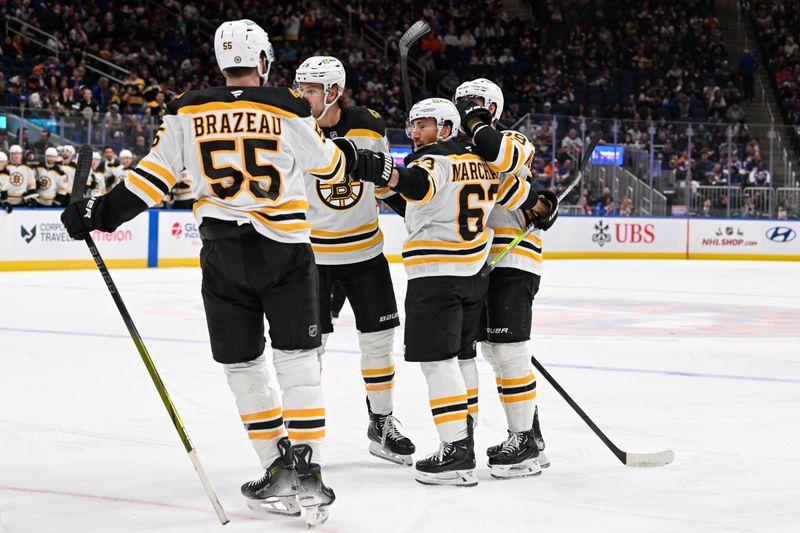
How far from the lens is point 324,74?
430 cm

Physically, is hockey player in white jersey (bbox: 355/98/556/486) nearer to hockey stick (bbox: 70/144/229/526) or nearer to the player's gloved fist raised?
hockey stick (bbox: 70/144/229/526)

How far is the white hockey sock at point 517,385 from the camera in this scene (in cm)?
421

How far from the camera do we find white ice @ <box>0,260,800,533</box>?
3.50 metres

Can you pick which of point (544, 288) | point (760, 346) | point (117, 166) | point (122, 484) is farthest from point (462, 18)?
point (122, 484)

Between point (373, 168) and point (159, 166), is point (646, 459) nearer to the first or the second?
point (373, 168)

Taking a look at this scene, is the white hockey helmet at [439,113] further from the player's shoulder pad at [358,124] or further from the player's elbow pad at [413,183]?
the player's shoulder pad at [358,124]

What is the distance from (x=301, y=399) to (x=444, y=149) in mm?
1089

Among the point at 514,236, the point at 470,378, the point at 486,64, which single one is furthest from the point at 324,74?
the point at 486,64

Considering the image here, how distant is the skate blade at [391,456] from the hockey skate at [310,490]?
87 centimetres

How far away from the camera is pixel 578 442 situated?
461 cm

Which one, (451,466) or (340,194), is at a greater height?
(340,194)

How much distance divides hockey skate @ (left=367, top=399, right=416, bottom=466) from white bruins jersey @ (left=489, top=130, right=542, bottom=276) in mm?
743

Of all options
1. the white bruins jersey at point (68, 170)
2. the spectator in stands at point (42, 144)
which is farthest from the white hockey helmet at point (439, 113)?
the spectator in stands at point (42, 144)

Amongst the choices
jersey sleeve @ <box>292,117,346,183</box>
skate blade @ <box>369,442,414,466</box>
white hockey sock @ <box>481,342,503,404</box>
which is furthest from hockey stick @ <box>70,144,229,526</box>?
white hockey sock @ <box>481,342,503,404</box>
